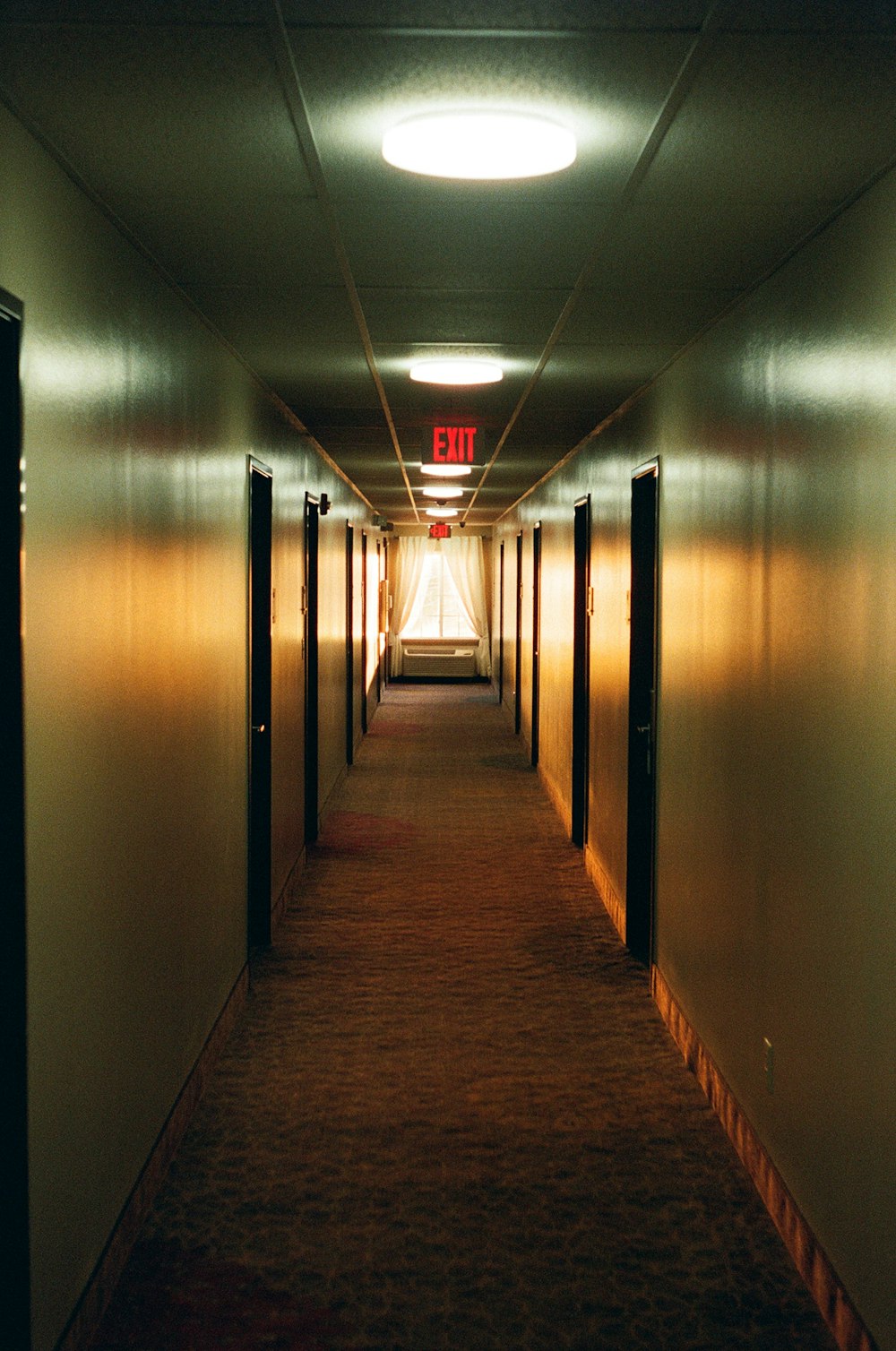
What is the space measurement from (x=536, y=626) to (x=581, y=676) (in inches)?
131

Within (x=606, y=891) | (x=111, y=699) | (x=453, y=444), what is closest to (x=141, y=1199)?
(x=111, y=699)

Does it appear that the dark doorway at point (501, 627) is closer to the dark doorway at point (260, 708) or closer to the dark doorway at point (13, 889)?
the dark doorway at point (260, 708)

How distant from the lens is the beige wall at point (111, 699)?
7.93ft

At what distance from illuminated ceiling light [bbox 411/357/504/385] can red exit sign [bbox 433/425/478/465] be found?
1.35 metres

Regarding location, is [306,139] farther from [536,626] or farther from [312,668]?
[536,626]

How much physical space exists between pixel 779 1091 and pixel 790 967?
0.36 meters

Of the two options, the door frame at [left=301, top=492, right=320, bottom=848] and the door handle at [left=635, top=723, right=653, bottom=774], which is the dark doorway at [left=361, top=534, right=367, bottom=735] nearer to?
the door frame at [left=301, top=492, right=320, bottom=848]

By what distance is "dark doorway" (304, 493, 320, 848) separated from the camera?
8.03m

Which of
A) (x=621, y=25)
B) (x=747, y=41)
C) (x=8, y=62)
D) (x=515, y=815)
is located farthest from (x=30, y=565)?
(x=515, y=815)

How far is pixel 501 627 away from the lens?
60.4ft

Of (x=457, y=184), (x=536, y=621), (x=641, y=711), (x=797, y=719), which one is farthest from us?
(x=536, y=621)

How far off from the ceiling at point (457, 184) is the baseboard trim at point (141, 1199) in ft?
7.82

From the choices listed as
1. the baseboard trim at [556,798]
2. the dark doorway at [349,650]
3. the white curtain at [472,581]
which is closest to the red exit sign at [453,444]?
the baseboard trim at [556,798]

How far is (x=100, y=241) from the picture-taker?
2891mm
